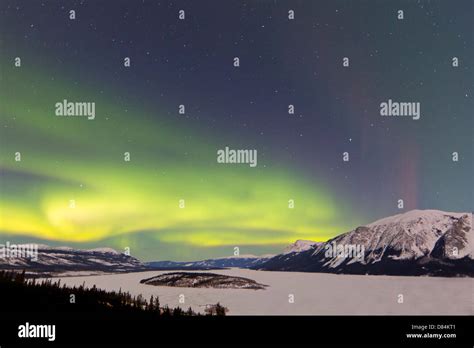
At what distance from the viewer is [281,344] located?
108ft

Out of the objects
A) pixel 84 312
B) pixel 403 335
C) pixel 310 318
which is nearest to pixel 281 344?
pixel 403 335

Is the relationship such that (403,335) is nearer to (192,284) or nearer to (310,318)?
(310,318)

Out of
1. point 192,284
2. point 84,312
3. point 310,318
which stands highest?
point 84,312

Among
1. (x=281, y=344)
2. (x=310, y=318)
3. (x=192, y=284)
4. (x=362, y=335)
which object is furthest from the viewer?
(x=192, y=284)

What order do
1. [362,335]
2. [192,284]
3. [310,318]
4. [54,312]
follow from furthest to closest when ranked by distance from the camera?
[192,284] → [310,318] → [54,312] → [362,335]

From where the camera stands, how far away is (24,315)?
114 ft

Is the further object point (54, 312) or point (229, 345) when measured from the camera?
point (54, 312)

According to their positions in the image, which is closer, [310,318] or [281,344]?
[281,344]

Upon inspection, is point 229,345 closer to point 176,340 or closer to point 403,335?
point 176,340

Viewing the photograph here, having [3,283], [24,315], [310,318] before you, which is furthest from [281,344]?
[3,283]

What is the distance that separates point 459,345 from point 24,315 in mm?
39130

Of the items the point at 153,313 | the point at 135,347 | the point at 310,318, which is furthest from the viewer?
the point at 310,318

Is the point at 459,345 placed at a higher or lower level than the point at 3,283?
lower

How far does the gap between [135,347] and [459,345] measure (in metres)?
28.0
